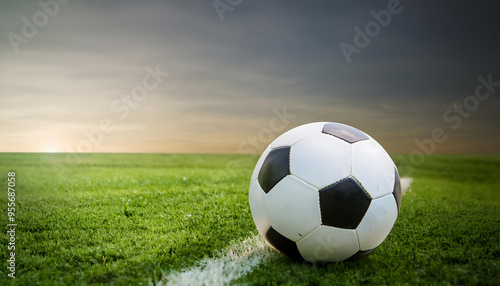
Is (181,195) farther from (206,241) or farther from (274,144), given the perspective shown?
(274,144)

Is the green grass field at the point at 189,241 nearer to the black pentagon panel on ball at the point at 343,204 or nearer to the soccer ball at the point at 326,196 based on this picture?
the soccer ball at the point at 326,196

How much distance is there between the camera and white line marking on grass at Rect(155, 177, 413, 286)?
4121 millimetres

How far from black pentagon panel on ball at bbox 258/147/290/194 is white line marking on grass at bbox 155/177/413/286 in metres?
0.99

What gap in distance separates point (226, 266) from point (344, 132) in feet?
7.16

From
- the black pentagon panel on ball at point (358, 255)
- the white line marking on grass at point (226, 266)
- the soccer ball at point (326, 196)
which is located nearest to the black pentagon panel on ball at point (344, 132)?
the soccer ball at point (326, 196)

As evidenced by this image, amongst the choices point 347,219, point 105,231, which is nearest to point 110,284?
point 105,231

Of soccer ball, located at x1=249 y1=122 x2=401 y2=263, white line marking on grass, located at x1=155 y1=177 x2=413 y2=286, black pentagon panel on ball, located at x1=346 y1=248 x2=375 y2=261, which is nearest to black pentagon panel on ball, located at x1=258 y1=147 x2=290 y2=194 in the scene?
soccer ball, located at x1=249 y1=122 x2=401 y2=263

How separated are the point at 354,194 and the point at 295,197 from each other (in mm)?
645

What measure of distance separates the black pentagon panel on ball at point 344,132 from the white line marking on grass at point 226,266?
178 centimetres

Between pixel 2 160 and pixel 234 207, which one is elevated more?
pixel 2 160

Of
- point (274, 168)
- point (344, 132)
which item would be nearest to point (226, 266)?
point (274, 168)

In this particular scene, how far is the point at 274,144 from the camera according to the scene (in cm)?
466

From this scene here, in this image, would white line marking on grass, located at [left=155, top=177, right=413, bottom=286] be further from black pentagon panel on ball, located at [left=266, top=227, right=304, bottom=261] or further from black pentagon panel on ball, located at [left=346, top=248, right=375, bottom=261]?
black pentagon panel on ball, located at [left=346, top=248, right=375, bottom=261]

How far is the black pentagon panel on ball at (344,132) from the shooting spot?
4.40 m
